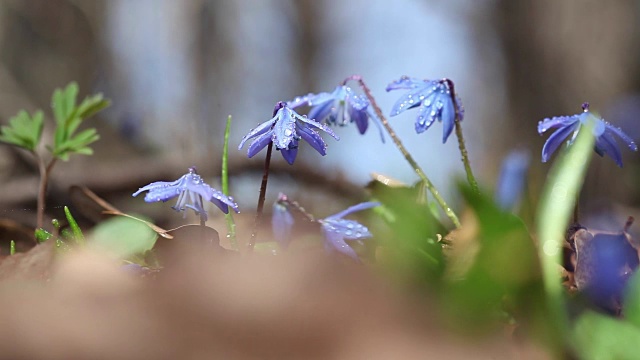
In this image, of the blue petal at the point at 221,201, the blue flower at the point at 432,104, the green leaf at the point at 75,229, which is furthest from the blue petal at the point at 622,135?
the green leaf at the point at 75,229

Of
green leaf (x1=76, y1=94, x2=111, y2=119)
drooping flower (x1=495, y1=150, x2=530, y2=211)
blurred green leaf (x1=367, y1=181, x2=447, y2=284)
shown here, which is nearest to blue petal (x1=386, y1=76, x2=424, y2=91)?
drooping flower (x1=495, y1=150, x2=530, y2=211)

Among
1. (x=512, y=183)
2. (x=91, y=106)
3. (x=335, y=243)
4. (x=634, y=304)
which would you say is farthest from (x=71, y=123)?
(x=634, y=304)

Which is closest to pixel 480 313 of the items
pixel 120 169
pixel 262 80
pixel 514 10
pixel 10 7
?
pixel 120 169

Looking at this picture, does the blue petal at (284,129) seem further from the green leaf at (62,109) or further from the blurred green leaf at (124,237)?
the green leaf at (62,109)

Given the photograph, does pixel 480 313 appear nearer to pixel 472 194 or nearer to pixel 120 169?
pixel 472 194

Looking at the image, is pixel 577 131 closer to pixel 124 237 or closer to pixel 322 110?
pixel 322 110

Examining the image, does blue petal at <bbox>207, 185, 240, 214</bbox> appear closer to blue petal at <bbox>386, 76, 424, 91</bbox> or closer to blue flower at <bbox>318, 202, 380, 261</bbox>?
blue flower at <bbox>318, 202, 380, 261</bbox>

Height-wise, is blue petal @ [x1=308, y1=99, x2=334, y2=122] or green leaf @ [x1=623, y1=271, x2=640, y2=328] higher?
blue petal @ [x1=308, y1=99, x2=334, y2=122]
